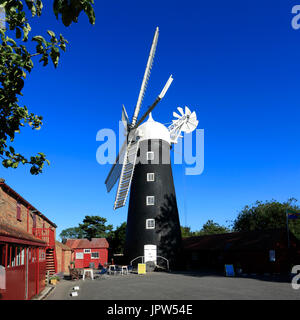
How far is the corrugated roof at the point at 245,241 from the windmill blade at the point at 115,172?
1185 cm

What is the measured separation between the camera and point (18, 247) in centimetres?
1219

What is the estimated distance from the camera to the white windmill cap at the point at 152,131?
32.0m

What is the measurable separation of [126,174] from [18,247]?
66.4 ft

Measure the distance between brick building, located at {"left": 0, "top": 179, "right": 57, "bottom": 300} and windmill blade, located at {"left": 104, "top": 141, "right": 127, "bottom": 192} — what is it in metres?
13.6

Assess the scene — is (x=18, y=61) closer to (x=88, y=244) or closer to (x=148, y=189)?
(x=148, y=189)

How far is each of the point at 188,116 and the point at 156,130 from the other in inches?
191

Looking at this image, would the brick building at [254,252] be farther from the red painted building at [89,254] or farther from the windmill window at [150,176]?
the red painted building at [89,254]

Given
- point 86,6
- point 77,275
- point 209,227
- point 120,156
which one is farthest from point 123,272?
point 209,227

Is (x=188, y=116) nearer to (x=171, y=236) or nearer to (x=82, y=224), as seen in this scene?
(x=171, y=236)

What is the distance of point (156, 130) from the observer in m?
32.2

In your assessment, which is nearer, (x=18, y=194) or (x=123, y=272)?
(x=18, y=194)

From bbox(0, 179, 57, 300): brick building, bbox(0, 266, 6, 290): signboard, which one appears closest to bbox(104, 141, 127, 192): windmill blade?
bbox(0, 179, 57, 300): brick building

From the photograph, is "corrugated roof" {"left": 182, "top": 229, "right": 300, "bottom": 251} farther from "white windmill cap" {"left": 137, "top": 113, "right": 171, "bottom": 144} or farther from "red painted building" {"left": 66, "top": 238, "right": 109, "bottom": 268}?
"white windmill cap" {"left": 137, "top": 113, "right": 171, "bottom": 144}

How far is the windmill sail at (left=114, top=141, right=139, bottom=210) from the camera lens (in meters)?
31.3
